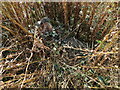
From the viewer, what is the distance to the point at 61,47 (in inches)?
47.7

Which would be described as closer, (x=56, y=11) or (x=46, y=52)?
(x=46, y=52)

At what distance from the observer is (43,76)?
3.52 ft

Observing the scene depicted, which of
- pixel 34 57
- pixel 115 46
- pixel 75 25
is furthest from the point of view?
pixel 75 25

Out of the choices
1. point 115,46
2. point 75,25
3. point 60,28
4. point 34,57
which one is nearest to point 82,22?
point 75,25

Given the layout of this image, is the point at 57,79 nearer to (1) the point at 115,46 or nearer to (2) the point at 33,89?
(2) the point at 33,89

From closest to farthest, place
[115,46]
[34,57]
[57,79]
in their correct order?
[115,46]
[57,79]
[34,57]

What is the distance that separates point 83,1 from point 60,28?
0.37 meters

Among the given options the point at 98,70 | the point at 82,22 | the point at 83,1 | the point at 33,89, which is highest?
the point at 83,1

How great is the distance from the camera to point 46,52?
122 centimetres

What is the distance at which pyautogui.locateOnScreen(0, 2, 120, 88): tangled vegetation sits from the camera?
3.28ft

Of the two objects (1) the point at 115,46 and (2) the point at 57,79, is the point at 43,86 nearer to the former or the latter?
(2) the point at 57,79

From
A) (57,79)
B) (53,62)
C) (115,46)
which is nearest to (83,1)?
(115,46)

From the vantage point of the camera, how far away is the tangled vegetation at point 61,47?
1.00 meters

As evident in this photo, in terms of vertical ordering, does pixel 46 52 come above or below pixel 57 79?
above
